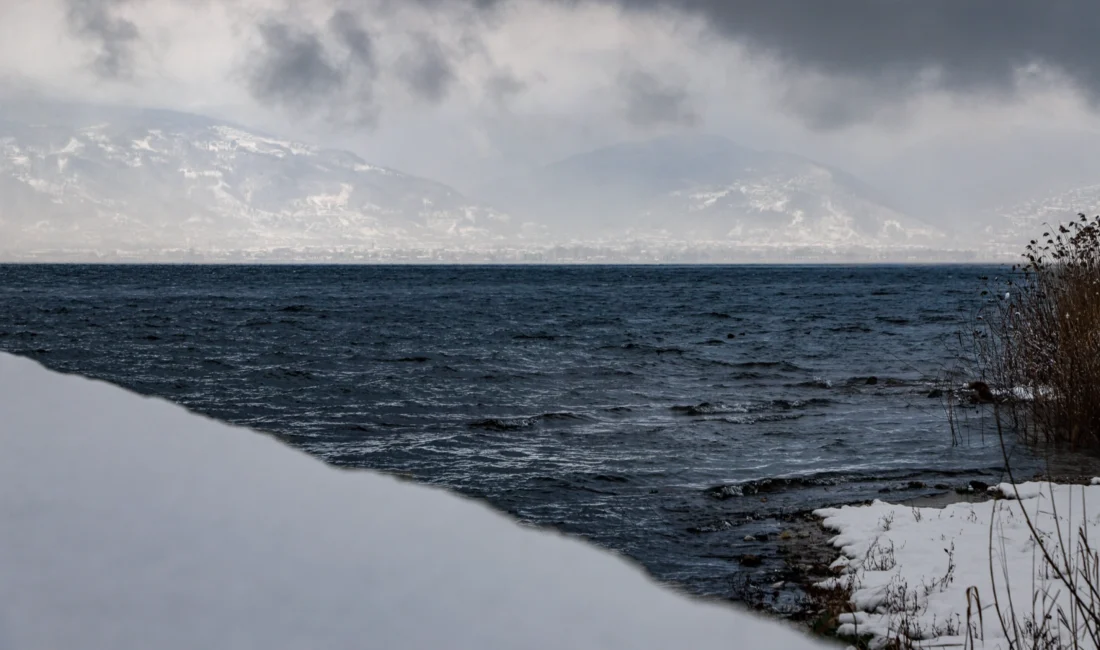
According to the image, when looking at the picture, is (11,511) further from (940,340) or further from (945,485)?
(940,340)

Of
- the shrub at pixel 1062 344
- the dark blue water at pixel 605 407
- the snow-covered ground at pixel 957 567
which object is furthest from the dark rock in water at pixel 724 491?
the shrub at pixel 1062 344

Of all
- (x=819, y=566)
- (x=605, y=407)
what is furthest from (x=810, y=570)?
(x=605, y=407)

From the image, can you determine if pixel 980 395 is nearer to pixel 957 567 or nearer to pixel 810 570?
pixel 810 570

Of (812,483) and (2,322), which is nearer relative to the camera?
(812,483)

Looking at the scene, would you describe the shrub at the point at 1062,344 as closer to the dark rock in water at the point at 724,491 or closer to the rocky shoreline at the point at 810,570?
the rocky shoreline at the point at 810,570

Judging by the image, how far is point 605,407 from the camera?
1938cm

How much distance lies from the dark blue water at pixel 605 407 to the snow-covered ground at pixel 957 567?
108cm

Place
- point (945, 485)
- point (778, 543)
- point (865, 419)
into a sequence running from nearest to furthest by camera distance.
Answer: point (778, 543) → point (945, 485) → point (865, 419)

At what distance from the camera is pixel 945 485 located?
11992 mm

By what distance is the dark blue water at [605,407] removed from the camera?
11.5 meters

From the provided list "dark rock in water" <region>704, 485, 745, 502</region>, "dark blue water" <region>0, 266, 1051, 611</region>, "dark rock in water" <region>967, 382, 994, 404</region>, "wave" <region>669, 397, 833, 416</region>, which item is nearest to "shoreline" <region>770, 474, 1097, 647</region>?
"dark blue water" <region>0, 266, 1051, 611</region>

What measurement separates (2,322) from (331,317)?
1680 cm

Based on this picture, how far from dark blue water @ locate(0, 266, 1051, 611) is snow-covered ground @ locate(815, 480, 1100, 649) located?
3.54 ft

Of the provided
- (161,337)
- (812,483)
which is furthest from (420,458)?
(161,337)
